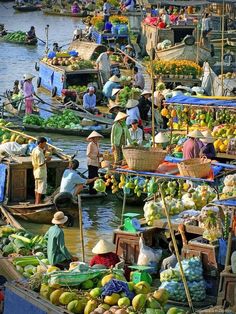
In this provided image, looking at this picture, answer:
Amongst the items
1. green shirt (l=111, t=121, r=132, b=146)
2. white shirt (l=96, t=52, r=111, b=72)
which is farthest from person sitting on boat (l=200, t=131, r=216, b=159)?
white shirt (l=96, t=52, r=111, b=72)

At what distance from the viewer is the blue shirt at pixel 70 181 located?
15352 mm

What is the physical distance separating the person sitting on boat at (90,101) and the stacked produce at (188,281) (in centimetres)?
1068

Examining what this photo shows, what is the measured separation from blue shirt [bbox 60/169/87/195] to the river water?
1.73 feet

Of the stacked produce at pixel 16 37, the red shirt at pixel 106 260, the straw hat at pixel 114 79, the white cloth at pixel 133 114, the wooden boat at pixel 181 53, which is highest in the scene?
the red shirt at pixel 106 260

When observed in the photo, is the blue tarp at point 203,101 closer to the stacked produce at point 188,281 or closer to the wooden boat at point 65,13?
the stacked produce at point 188,281

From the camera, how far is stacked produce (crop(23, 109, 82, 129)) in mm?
21919

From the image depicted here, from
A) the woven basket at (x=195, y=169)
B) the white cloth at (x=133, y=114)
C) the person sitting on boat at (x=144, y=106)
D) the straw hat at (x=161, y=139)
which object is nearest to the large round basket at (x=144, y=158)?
the woven basket at (x=195, y=169)

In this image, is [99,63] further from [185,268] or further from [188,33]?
[185,268]

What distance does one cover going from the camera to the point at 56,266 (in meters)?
12.2

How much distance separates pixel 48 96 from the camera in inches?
1049

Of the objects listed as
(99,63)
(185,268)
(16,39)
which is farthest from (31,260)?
(16,39)

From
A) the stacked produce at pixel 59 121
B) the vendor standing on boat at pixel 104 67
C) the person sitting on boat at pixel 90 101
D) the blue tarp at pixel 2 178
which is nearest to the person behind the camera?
the blue tarp at pixel 2 178

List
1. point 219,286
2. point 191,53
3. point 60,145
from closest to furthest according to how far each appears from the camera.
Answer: point 219,286, point 60,145, point 191,53

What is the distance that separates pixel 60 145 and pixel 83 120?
3.00ft
